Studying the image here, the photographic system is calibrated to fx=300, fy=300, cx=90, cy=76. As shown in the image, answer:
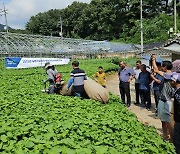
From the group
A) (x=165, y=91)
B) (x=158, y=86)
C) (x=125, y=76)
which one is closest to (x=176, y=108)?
(x=165, y=91)

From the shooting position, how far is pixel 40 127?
14.1 feet

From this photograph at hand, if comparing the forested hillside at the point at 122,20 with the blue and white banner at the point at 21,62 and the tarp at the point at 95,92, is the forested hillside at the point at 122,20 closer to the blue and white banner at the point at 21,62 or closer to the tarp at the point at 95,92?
the blue and white banner at the point at 21,62

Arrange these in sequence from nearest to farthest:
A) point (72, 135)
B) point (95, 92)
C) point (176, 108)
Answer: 1. point (72, 135)
2. point (176, 108)
3. point (95, 92)

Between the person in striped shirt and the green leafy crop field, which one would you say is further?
the person in striped shirt

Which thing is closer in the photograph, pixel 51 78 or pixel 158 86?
pixel 158 86

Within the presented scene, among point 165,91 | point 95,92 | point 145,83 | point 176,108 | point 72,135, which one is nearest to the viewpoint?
point 72,135

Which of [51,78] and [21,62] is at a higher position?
[21,62]

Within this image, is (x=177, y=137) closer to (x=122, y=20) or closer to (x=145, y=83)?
(x=145, y=83)

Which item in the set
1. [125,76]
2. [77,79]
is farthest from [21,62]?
[77,79]

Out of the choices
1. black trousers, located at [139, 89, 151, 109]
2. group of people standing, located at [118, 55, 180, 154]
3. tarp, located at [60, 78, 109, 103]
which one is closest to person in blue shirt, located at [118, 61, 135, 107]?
group of people standing, located at [118, 55, 180, 154]

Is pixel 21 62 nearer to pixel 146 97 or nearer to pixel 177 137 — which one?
pixel 146 97

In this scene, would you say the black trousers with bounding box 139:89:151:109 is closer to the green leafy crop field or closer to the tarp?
the tarp

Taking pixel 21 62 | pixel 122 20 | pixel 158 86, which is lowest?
pixel 158 86

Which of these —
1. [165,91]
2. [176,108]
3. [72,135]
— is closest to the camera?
[72,135]
